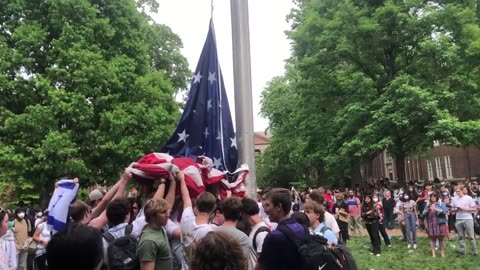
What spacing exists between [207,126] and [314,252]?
438 centimetres

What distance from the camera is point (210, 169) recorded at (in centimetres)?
658

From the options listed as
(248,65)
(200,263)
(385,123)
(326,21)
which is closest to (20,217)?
(248,65)

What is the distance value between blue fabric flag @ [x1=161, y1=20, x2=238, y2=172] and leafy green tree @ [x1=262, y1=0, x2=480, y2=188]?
54.1 feet

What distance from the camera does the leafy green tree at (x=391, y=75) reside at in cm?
2305

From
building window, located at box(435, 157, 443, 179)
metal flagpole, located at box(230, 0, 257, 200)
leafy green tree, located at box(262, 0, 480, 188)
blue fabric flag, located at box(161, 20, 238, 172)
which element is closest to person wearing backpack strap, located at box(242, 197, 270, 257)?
metal flagpole, located at box(230, 0, 257, 200)

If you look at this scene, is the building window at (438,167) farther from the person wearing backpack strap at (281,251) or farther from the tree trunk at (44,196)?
the person wearing backpack strap at (281,251)

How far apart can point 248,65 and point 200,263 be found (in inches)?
186

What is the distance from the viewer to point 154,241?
166 inches

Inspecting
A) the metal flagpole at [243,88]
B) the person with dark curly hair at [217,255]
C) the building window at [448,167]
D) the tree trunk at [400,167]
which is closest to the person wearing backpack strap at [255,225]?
the metal flagpole at [243,88]

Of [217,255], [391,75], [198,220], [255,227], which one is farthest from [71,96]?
[217,255]

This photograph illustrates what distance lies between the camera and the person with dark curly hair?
8.93ft

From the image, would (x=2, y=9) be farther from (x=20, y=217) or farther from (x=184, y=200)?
(x=184, y=200)

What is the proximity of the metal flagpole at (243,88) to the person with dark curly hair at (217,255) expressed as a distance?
383 centimetres

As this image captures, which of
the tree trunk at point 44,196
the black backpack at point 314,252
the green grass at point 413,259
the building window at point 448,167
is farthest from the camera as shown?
the building window at point 448,167
